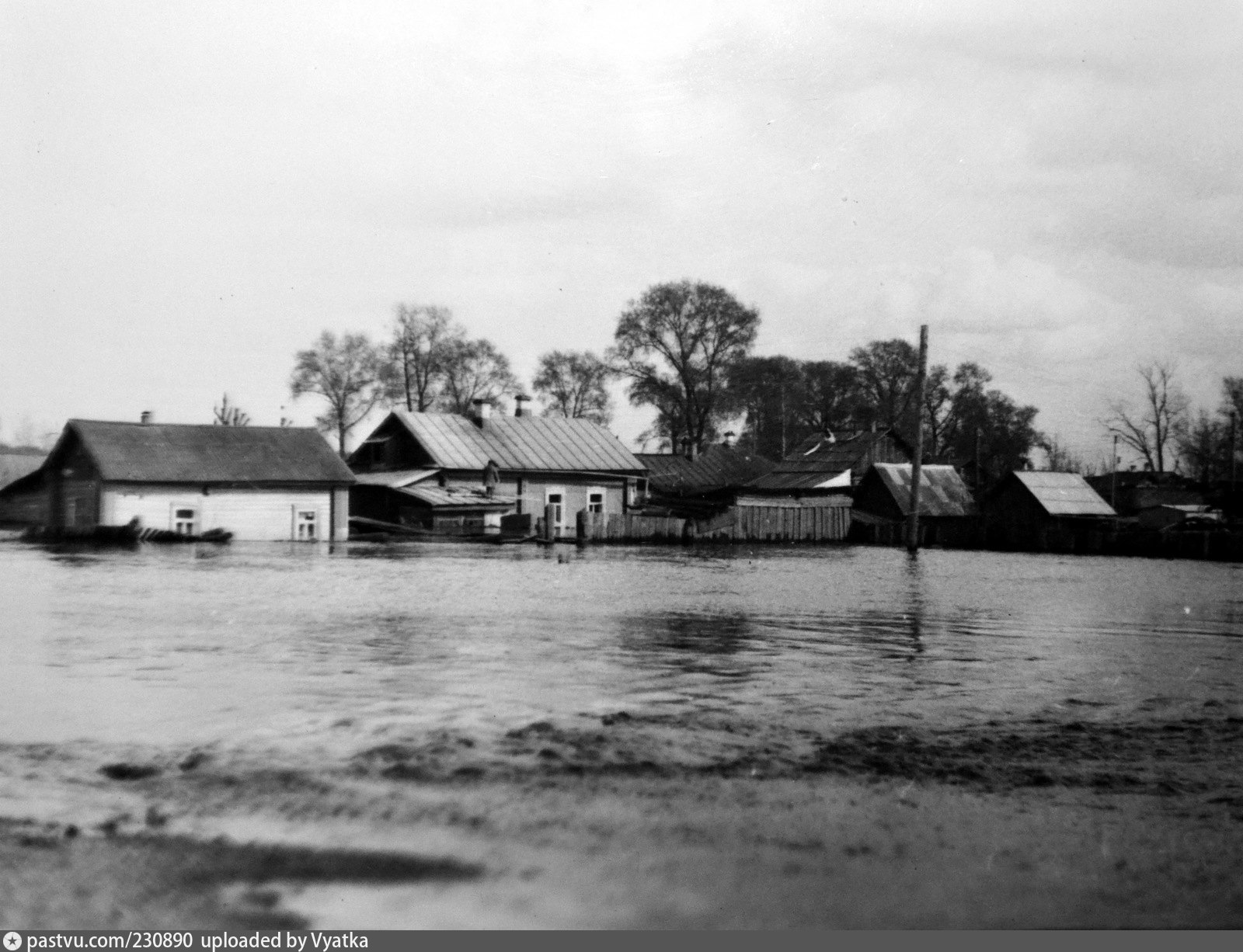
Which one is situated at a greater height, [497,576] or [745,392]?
[745,392]

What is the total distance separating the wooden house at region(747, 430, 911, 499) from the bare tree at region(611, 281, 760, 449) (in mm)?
20381

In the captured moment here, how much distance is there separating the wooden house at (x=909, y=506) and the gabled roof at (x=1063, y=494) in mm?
2435

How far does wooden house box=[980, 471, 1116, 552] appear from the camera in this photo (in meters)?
40.4

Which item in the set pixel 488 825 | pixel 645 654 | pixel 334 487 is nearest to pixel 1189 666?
pixel 645 654

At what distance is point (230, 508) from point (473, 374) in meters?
7.86

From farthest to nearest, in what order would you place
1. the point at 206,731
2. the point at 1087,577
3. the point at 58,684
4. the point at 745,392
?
the point at 745,392 < the point at 1087,577 < the point at 58,684 < the point at 206,731

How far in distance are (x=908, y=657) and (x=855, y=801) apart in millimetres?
5425

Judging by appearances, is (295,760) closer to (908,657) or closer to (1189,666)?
(908,657)

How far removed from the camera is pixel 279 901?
12.9 feet

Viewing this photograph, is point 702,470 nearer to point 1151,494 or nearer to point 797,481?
point 797,481

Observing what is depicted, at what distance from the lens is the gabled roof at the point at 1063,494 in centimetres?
4375

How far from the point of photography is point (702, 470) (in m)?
55.8

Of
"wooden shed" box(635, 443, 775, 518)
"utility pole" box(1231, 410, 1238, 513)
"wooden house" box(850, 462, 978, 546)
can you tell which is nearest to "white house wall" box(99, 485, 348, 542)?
"wooden shed" box(635, 443, 775, 518)

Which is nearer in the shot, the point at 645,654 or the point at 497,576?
the point at 645,654
